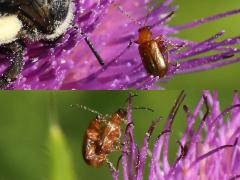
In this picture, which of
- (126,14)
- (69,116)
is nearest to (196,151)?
(69,116)

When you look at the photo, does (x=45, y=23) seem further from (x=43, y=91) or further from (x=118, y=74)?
(x=118, y=74)

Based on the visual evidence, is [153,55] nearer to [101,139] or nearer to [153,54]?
[153,54]

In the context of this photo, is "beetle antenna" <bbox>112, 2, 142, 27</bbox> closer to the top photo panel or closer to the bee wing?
the top photo panel

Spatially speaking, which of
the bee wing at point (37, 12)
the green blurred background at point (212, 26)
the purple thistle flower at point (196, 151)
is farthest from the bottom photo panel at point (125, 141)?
the green blurred background at point (212, 26)

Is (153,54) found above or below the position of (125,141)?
above

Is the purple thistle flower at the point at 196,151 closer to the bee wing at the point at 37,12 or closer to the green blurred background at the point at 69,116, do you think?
the green blurred background at the point at 69,116

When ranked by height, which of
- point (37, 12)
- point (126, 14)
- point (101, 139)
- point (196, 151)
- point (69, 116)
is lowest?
point (196, 151)

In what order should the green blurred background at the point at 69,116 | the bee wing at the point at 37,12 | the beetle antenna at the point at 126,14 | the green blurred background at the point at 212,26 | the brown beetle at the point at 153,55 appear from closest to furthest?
1. the bee wing at the point at 37,12
2. the green blurred background at the point at 69,116
3. the brown beetle at the point at 153,55
4. the beetle antenna at the point at 126,14
5. the green blurred background at the point at 212,26
